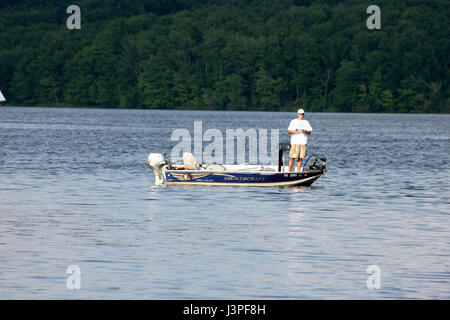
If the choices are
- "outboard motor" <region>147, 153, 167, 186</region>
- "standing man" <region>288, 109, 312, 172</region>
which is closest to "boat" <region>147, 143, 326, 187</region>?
"outboard motor" <region>147, 153, 167, 186</region>

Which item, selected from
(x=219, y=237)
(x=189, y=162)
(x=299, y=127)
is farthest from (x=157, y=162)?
(x=219, y=237)

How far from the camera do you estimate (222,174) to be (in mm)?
36750

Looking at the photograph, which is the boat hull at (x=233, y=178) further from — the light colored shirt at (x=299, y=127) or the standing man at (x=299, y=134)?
the light colored shirt at (x=299, y=127)

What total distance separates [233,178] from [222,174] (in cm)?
46

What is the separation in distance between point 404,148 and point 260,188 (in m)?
40.2

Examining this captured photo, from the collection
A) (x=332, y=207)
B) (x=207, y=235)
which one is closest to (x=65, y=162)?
(x=332, y=207)

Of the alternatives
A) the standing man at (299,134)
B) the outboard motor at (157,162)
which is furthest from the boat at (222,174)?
the standing man at (299,134)

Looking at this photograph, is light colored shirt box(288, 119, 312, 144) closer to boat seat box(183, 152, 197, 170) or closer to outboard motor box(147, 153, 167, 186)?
boat seat box(183, 152, 197, 170)

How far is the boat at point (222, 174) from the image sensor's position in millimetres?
36625

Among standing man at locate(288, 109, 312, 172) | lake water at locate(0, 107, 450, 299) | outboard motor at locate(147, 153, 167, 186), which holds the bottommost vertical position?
lake water at locate(0, 107, 450, 299)

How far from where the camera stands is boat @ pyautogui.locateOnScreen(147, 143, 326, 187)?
120ft

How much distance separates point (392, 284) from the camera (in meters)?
19.4
